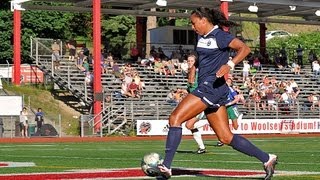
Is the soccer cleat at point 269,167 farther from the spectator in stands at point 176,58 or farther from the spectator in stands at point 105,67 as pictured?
the spectator in stands at point 176,58

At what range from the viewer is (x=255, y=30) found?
298ft

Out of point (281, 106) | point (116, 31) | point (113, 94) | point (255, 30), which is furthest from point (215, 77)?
point (255, 30)

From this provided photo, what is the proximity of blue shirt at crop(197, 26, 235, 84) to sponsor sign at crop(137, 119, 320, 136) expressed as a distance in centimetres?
2323

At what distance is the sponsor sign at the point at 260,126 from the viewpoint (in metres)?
33.3

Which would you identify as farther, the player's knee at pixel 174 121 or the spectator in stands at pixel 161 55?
the spectator in stands at pixel 161 55

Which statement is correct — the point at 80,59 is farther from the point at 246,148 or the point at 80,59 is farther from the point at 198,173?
the point at 246,148

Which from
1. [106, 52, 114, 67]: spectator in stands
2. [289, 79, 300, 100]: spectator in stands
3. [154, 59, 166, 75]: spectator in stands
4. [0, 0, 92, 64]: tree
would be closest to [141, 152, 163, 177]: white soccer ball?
[106, 52, 114, 67]: spectator in stands

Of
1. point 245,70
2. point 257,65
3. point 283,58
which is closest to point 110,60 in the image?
point 245,70

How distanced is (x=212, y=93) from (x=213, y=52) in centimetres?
50

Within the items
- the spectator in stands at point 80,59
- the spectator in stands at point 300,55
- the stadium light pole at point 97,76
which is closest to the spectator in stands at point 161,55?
the spectator in stands at point 80,59

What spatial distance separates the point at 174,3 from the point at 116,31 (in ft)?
84.8

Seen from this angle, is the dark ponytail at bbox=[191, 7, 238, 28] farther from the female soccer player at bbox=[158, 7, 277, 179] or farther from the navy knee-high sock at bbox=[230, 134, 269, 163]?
the navy knee-high sock at bbox=[230, 134, 269, 163]

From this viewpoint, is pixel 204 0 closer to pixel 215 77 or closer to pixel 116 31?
pixel 116 31

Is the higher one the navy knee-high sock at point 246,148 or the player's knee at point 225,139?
the player's knee at point 225,139
